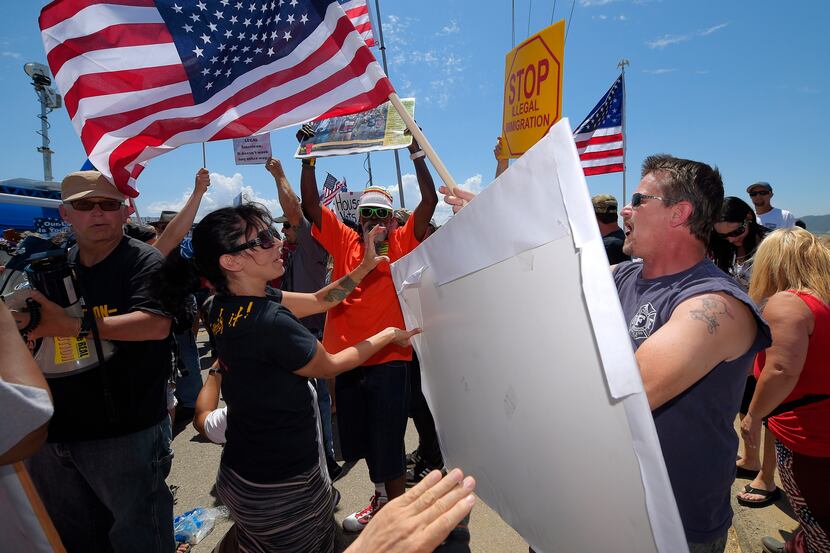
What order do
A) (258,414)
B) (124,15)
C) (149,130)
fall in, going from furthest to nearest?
(149,130) < (124,15) < (258,414)

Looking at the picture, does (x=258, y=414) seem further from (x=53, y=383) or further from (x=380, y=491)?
(x=380, y=491)

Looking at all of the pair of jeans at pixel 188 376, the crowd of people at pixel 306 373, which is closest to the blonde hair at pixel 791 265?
the crowd of people at pixel 306 373

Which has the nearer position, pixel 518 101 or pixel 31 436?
pixel 31 436

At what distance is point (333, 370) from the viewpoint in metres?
1.74

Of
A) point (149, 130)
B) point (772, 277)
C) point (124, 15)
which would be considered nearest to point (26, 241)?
point (149, 130)

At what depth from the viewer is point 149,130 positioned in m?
2.23

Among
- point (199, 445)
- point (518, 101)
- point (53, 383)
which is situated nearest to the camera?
point (53, 383)

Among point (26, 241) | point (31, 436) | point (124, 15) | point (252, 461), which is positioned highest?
point (124, 15)

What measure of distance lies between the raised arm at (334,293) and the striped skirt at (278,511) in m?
0.89

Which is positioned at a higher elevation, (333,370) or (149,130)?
(149,130)

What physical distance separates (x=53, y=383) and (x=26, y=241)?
2.17 feet

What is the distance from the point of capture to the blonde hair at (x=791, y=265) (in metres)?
2.03

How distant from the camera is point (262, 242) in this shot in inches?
70.8

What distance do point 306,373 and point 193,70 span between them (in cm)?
179
